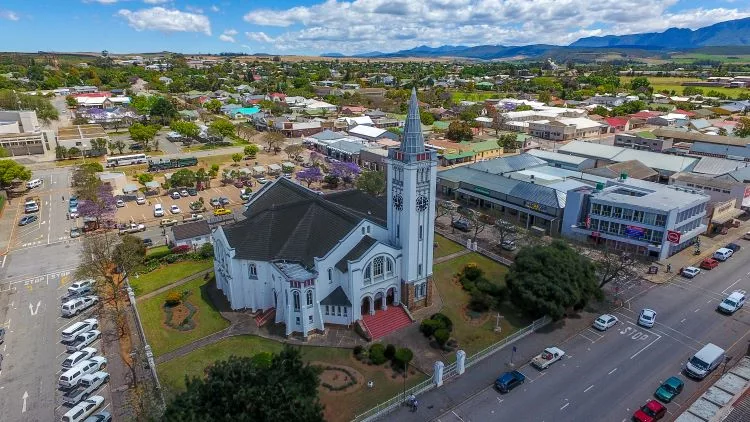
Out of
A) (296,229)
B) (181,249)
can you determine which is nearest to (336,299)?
(296,229)

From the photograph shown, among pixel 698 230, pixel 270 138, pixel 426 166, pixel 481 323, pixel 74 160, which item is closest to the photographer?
pixel 426 166

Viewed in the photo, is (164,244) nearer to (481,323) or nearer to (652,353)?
(481,323)

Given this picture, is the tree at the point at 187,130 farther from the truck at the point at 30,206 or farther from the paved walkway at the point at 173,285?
the paved walkway at the point at 173,285

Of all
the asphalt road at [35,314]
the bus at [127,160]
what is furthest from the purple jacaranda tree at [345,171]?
the bus at [127,160]

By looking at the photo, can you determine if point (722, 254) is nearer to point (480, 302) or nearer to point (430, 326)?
point (480, 302)

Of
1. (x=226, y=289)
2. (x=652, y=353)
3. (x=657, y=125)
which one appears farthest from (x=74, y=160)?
(x=657, y=125)

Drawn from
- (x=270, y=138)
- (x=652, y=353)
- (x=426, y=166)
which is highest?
(x=426, y=166)
